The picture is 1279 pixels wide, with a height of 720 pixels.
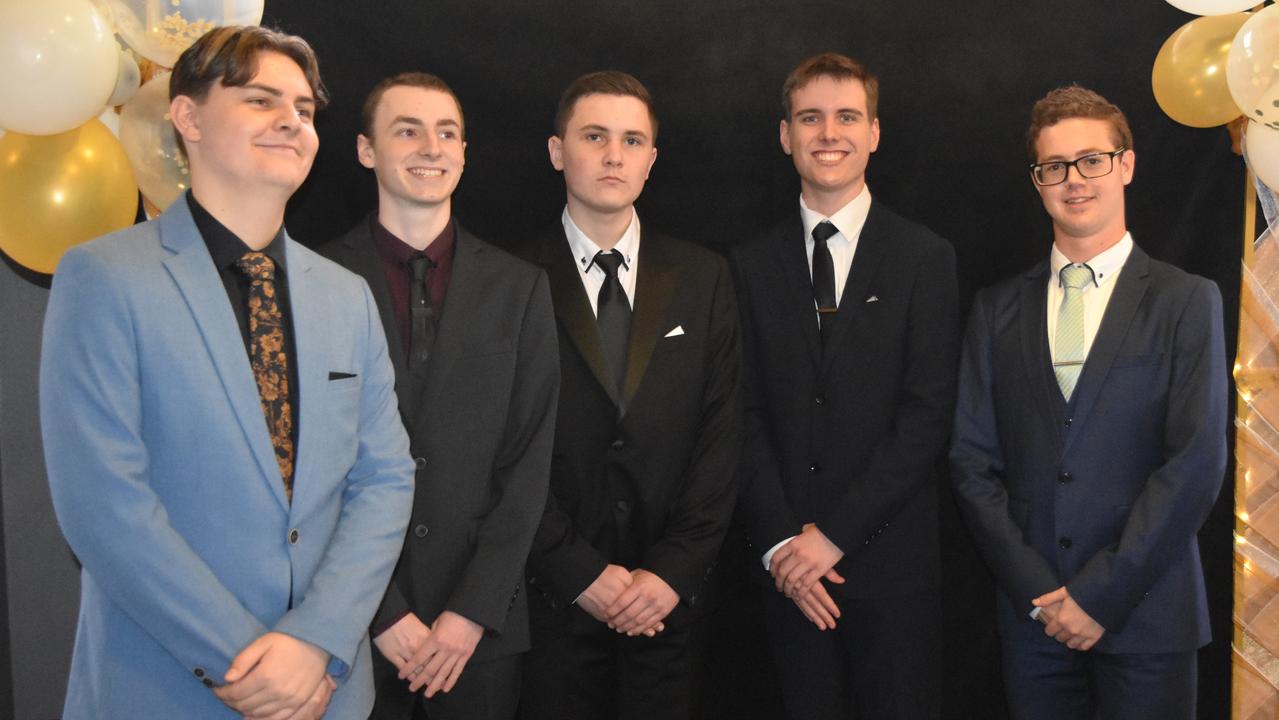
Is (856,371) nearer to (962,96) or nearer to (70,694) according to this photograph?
(962,96)

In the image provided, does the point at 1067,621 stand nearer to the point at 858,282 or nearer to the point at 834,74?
the point at 858,282

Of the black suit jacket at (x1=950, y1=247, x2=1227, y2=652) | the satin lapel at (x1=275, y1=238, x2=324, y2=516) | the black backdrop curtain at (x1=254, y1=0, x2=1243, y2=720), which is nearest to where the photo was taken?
the satin lapel at (x1=275, y1=238, x2=324, y2=516)

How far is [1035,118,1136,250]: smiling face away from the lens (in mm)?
2828

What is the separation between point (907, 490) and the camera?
9.52 feet

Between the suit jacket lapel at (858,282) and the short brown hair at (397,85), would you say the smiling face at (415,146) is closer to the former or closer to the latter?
the short brown hair at (397,85)

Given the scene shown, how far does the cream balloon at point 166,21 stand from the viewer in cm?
264

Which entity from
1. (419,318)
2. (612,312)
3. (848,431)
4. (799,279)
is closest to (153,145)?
(419,318)

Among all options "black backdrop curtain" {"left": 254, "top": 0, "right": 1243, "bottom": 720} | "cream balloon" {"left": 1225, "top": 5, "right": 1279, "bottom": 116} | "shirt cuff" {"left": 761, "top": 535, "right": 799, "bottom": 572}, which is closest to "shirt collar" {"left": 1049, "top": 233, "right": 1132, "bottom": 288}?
"cream balloon" {"left": 1225, "top": 5, "right": 1279, "bottom": 116}

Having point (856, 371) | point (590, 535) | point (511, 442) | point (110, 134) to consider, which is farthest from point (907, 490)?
point (110, 134)

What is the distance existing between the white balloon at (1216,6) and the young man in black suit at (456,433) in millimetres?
2032

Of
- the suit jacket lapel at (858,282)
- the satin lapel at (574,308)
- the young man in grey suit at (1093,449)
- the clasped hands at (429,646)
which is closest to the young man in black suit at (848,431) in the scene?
the suit jacket lapel at (858,282)

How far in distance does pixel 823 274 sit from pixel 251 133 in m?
1.63

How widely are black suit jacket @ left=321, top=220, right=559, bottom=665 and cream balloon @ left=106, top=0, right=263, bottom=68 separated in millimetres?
659

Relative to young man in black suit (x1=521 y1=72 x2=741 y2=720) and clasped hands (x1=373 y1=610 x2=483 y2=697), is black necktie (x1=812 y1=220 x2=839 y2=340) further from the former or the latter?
clasped hands (x1=373 y1=610 x2=483 y2=697)
